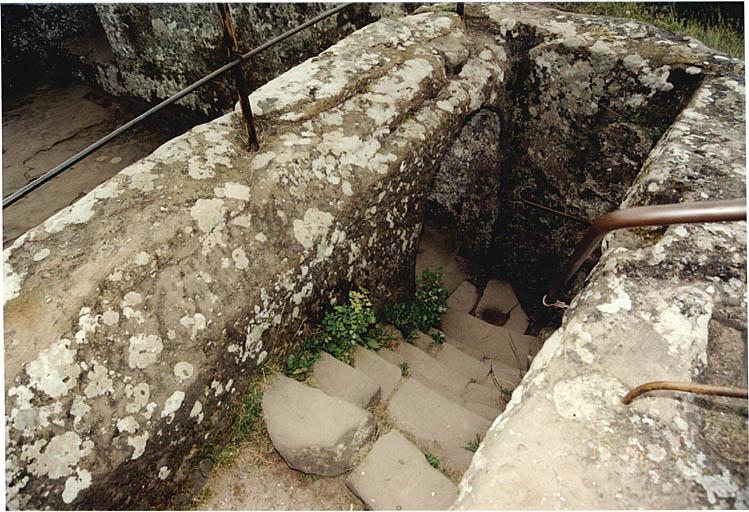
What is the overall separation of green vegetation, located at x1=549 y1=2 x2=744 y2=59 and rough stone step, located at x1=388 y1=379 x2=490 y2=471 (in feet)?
11.5

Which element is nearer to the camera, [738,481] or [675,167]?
[738,481]

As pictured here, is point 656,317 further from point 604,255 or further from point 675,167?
point 675,167

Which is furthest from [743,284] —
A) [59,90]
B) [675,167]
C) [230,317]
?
[59,90]

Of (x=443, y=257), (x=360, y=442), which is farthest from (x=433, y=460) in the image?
(x=443, y=257)

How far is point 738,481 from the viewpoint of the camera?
128 centimetres

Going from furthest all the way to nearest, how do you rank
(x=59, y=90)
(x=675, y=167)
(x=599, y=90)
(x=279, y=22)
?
(x=59, y=90)
(x=279, y=22)
(x=599, y=90)
(x=675, y=167)

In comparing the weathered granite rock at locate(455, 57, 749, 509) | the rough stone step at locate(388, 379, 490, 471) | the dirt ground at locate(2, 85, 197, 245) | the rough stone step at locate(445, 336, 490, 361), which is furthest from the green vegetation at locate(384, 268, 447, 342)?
the dirt ground at locate(2, 85, 197, 245)

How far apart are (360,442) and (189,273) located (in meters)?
0.96

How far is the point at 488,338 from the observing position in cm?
401

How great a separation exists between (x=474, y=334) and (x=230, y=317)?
2.52 metres

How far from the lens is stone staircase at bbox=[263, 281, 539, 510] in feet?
6.17

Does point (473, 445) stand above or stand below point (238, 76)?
below

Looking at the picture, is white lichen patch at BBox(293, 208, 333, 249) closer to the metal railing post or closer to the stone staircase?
the metal railing post

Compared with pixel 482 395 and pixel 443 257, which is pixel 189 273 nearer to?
pixel 482 395
